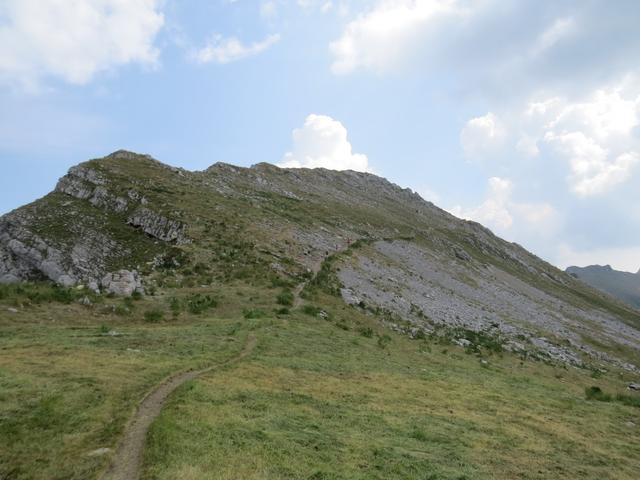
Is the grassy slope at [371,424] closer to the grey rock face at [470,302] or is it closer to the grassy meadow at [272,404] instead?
the grassy meadow at [272,404]

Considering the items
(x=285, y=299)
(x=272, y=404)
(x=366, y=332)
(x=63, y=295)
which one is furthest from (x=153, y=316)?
(x=272, y=404)

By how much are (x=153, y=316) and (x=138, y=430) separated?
66.5 ft

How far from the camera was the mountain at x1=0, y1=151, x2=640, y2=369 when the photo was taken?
4722 centimetres

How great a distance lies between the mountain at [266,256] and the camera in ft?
155

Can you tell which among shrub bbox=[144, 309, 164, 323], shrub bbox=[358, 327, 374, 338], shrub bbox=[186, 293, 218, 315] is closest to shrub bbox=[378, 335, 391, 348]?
shrub bbox=[358, 327, 374, 338]

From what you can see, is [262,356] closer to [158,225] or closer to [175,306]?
[175,306]

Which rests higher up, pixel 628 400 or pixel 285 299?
pixel 285 299

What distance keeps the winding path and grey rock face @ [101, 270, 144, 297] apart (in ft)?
60.7

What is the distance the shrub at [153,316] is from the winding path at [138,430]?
41.7ft

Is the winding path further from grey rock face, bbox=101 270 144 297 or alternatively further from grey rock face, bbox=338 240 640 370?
grey rock face, bbox=338 240 640 370

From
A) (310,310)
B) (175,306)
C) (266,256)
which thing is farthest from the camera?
(266,256)

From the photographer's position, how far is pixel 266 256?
55656mm

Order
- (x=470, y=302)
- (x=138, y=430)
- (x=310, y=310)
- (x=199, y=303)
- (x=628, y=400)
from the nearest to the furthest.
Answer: (x=138, y=430)
(x=628, y=400)
(x=199, y=303)
(x=310, y=310)
(x=470, y=302)

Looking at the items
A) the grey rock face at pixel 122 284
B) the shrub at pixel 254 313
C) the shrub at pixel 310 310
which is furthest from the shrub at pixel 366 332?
the grey rock face at pixel 122 284
